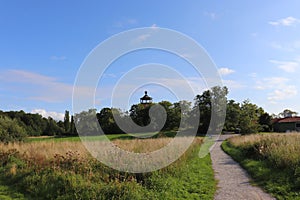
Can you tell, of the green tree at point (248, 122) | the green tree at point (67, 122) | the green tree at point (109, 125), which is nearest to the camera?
the green tree at point (248, 122)

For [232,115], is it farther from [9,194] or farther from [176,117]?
[9,194]

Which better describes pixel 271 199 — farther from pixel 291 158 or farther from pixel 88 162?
pixel 88 162

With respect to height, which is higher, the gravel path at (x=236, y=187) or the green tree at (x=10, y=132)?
the green tree at (x=10, y=132)

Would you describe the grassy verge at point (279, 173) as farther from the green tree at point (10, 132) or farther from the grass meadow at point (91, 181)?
the green tree at point (10, 132)

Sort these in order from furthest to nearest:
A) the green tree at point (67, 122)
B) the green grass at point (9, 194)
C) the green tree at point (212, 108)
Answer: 1. the green tree at point (67, 122)
2. the green tree at point (212, 108)
3. the green grass at point (9, 194)

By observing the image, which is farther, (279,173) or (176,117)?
(176,117)

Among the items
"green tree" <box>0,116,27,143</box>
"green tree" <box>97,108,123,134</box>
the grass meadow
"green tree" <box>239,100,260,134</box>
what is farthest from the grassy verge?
"green tree" <box>97,108,123,134</box>

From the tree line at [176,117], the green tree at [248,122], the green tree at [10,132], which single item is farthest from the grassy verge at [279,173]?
the green tree at [248,122]

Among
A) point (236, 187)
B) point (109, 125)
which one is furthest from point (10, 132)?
point (109, 125)

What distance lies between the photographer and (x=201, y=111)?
61.8m

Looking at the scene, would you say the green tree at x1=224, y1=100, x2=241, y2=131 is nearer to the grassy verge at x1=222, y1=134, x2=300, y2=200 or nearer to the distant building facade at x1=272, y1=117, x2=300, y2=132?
the distant building facade at x1=272, y1=117, x2=300, y2=132

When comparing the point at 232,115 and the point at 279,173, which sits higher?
the point at 232,115

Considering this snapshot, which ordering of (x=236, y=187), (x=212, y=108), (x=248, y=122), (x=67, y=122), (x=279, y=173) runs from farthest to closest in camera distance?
(x=67, y=122)
(x=212, y=108)
(x=248, y=122)
(x=279, y=173)
(x=236, y=187)

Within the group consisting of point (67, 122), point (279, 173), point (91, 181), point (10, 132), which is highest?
point (67, 122)
